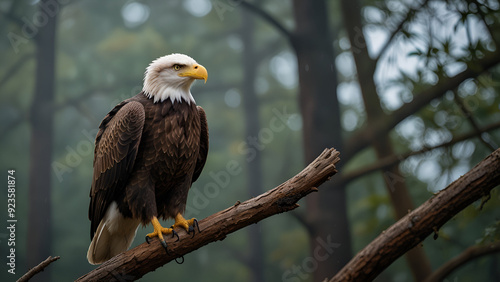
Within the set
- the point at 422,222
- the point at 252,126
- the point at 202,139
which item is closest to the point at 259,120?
the point at 252,126

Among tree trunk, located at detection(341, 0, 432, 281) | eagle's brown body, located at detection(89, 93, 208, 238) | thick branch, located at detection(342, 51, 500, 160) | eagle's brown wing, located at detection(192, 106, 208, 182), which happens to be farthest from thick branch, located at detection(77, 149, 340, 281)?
tree trunk, located at detection(341, 0, 432, 281)

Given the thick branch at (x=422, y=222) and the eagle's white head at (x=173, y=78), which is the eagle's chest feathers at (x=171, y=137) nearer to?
the eagle's white head at (x=173, y=78)

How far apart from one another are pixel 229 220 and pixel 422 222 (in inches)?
42.7

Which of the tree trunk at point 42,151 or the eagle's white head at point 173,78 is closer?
the eagle's white head at point 173,78

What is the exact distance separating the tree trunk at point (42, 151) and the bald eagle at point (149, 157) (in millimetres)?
2734

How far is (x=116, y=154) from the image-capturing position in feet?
8.93

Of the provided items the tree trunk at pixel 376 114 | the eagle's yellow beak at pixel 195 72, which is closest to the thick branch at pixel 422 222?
the eagle's yellow beak at pixel 195 72

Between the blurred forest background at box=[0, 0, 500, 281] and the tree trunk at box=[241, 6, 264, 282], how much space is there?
0.02 meters

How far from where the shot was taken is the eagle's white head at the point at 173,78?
283 cm

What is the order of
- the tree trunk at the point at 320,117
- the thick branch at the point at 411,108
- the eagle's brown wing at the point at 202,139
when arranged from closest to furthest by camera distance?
1. the eagle's brown wing at the point at 202,139
2. the thick branch at the point at 411,108
3. the tree trunk at the point at 320,117

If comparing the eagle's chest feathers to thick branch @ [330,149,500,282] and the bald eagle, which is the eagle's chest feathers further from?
thick branch @ [330,149,500,282]

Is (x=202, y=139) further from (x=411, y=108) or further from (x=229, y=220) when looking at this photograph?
(x=411, y=108)

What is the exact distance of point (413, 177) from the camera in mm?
5227

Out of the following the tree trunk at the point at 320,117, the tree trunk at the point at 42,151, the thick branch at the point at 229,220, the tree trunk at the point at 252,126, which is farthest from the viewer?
the tree trunk at the point at 252,126
